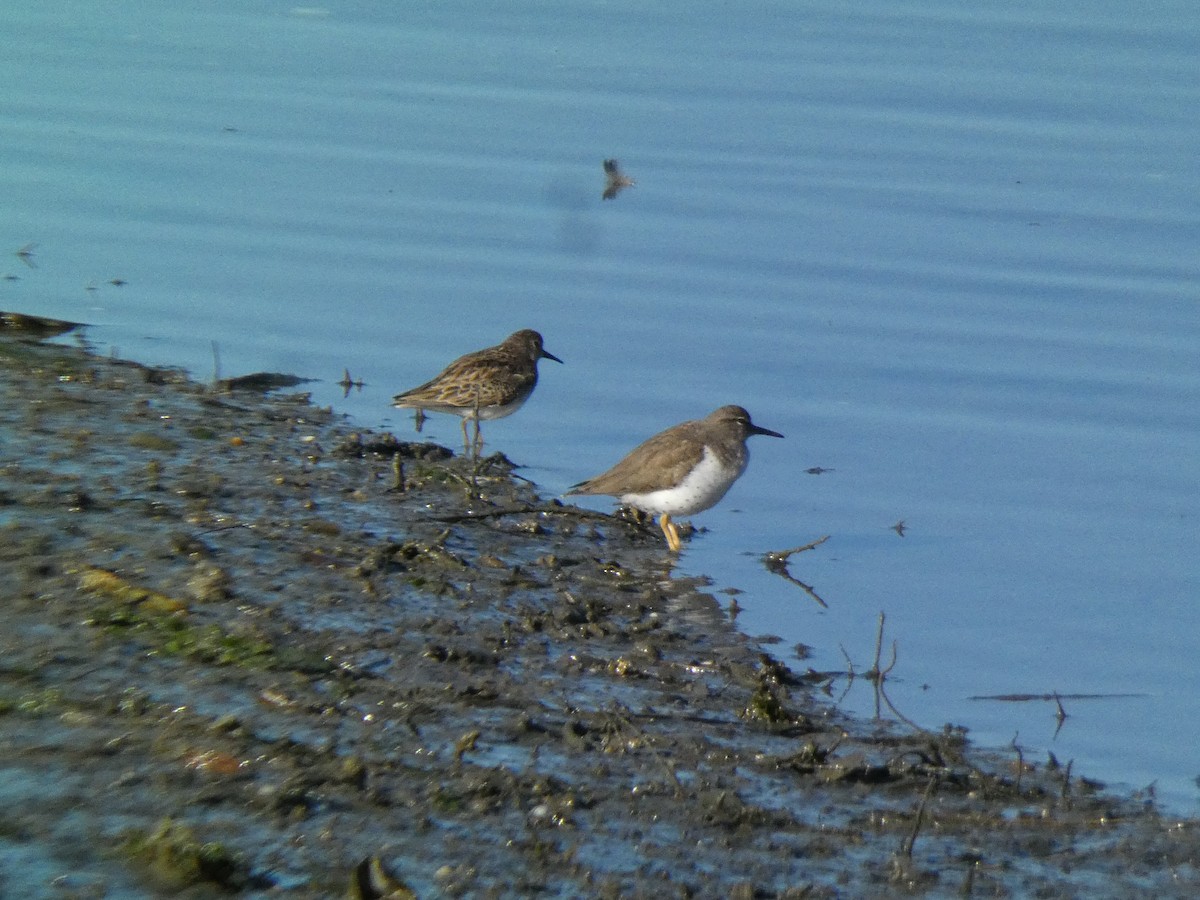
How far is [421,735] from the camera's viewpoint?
19.4ft

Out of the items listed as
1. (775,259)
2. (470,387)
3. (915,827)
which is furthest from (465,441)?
(915,827)

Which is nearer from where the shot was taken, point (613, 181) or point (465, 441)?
point (465, 441)

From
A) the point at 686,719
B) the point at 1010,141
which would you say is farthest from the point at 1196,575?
the point at 1010,141

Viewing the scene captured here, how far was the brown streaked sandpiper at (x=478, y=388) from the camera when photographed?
10.6 m

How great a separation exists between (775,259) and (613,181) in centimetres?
198

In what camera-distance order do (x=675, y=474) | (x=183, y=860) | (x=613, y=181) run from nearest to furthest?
(x=183, y=860) < (x=675, y=474) < (x=613, y=181)

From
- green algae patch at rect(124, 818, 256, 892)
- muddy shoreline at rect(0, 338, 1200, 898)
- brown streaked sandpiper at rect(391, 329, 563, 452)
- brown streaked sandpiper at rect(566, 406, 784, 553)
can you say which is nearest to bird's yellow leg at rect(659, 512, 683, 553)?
brown streaked sandpiper at rect(566, 406, 784, 553)

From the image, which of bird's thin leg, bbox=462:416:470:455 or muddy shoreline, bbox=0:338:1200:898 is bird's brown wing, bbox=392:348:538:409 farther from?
muddy shoreline, bbox=0:338:1200:898

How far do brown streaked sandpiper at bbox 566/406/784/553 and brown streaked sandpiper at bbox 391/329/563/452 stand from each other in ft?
3.77

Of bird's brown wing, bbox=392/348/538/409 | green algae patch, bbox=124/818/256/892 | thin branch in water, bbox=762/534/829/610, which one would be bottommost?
thin branch in water, bbox=762/534/829/610

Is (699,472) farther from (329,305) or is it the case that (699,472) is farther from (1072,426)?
(329,305)

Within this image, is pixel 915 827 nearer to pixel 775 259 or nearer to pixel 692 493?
pixel 692 493

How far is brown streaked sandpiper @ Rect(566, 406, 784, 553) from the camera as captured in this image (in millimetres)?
9273

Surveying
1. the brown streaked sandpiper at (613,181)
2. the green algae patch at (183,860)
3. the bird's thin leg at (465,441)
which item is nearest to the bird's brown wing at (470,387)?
the bird's thin leg at (465,441)
